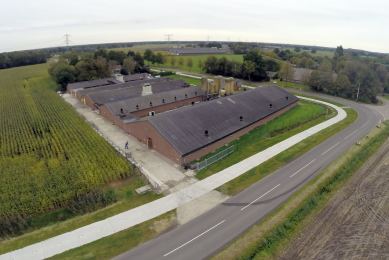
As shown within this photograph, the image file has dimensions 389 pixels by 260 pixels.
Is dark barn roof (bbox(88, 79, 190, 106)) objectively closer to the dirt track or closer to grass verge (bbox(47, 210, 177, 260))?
grass verge (bbox(47, 210, 177, 260))

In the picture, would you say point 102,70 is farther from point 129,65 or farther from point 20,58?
point 20,58

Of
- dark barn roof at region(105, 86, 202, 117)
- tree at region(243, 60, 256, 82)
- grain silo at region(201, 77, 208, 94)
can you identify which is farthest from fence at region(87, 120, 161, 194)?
tree at region(243, 60, 256, 82)

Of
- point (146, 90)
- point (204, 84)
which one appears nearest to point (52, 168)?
point (146, 90)

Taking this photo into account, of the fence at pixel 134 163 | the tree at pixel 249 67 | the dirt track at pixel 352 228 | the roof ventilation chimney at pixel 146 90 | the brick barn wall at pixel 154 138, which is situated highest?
the tree at pixel 249 67

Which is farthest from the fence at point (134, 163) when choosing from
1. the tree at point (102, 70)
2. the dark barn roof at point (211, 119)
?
the tree at point (102, 70)

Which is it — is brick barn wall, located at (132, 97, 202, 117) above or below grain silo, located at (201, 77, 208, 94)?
below

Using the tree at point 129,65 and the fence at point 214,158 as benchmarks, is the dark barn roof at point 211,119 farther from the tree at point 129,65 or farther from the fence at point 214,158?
the tree at point 129,65
